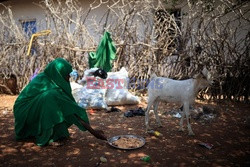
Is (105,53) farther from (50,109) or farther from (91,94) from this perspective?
(50,109)

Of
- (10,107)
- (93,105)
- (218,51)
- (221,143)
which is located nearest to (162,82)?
(221,143)

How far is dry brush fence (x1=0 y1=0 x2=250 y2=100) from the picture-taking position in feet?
18.9

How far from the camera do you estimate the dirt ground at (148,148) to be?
285cm

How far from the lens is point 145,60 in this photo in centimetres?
658

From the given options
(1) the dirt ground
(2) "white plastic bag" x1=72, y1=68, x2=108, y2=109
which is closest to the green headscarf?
(1) the dirt ground

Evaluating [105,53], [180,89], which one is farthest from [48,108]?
[105,53]

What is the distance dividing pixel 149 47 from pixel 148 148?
3759mm

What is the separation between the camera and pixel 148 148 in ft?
10.7

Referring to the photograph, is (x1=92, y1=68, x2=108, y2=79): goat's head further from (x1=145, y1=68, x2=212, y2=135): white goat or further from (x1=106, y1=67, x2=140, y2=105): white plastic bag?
(x1=145, y1=68, x2=212, y2=135): white goat

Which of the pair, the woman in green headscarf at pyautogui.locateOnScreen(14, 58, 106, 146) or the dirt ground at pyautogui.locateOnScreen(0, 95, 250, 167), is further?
the woman in green headscarf at pyautogui.locateOnScreen(14, 58, 106, 146)

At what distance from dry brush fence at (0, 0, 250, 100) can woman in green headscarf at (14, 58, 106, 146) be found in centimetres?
312

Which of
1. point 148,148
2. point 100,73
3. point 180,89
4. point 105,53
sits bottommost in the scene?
point 148,148

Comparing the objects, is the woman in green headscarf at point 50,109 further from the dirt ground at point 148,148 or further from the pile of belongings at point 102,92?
the pile of belongings at point 102,92

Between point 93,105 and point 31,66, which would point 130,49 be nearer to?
point 93,105
